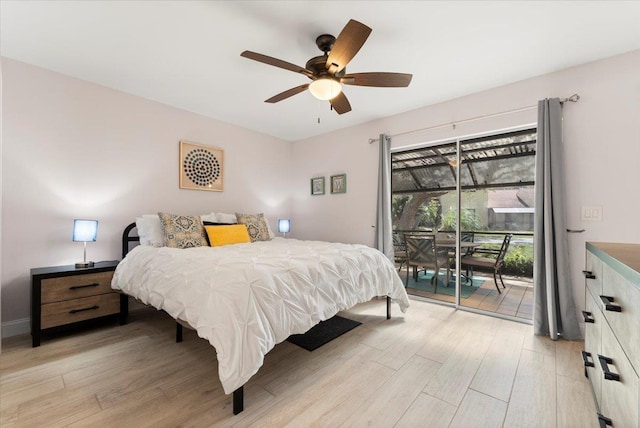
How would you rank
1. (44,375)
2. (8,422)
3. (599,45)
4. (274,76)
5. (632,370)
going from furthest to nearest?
(274,76) < (599,45) < (44,375) < (8,422) < (632,370)

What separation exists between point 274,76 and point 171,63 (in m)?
0.96

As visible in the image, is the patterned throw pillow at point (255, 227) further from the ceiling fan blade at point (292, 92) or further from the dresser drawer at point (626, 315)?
the dresser drawer at point (626, 315)

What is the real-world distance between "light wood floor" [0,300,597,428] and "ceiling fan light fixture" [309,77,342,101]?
212cm

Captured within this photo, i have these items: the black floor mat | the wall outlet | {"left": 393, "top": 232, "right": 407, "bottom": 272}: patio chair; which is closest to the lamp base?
the black floor mat

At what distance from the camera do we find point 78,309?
246 centimetres

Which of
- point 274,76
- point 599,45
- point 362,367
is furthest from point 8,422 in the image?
point 599,45

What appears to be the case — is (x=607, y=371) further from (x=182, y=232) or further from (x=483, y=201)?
(x=182, y=232)

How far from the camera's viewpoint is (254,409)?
1.54 m

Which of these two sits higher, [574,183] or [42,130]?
[42,130]

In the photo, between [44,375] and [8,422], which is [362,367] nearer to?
[8,422]

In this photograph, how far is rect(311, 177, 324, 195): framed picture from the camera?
461 centimetres

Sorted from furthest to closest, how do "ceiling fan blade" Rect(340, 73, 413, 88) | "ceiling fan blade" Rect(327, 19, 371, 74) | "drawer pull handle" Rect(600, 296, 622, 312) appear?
"ceiling fan blade" Rect(340, 73, 413, 88) → "ceiling fan blade" Rect(327, 19, 371, 74) → "drawer pull handle" Rect(600, 296, 622, 312)

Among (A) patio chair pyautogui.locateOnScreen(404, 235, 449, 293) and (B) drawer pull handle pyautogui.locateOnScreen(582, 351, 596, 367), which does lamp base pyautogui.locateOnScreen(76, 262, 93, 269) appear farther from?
(B) drawer pull handle pyautogui.locateOnScreen(582, 351, 596, 367)

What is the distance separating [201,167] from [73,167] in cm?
135
